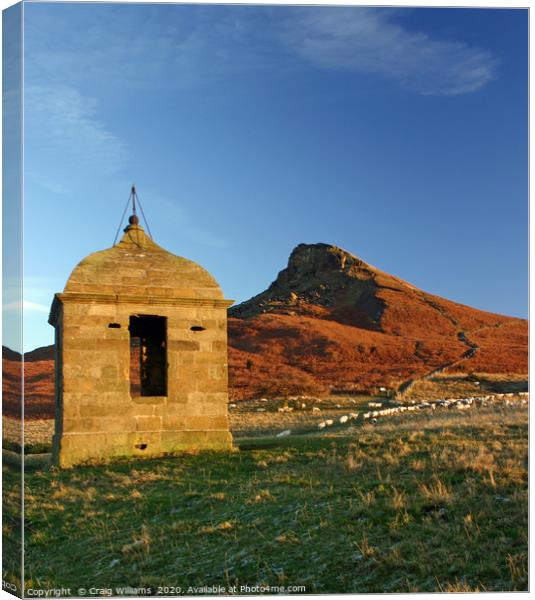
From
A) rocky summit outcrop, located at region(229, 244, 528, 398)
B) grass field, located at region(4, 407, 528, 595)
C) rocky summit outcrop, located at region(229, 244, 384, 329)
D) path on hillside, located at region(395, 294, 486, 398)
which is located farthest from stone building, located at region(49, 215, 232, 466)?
rocky summit outcrop, located at region(229, 244, 384, 329)

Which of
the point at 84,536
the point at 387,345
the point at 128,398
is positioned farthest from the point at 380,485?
the point at 387,345

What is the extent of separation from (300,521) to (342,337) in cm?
5262

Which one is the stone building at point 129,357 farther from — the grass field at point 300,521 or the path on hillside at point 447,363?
the path on hillside at point 447,363

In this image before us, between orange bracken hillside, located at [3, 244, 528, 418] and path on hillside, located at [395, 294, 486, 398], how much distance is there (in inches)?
6.3

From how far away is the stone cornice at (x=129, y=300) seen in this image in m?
13.4

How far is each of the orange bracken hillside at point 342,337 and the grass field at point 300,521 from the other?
26870mm

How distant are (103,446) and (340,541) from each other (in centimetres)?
720

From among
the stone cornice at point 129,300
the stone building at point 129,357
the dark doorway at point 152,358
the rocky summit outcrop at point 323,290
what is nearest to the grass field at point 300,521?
the stone building at point 129,357

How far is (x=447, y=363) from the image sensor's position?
53.9 m

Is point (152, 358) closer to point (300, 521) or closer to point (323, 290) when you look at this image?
point (300, 521)

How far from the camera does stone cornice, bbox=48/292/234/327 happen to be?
1343cm

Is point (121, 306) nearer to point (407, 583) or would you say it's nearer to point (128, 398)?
point (128, 398)

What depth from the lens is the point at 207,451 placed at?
1351 cm

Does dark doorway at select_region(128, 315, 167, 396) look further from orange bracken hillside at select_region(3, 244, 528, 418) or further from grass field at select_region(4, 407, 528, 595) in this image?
Result: orange bracken hillside at select_region(3, 244, 528, 418)
